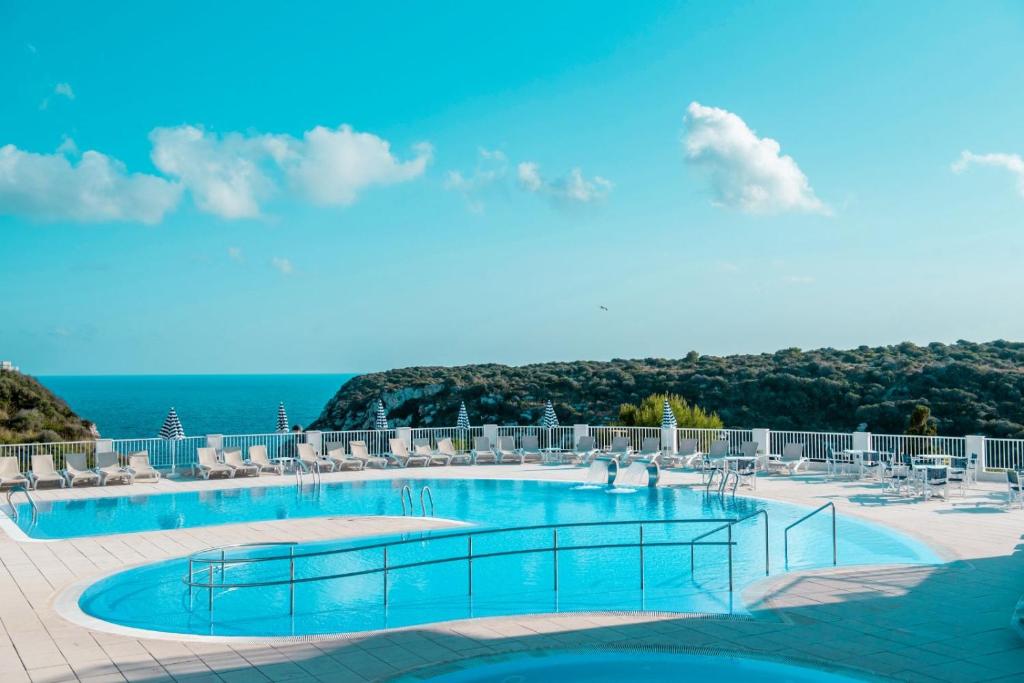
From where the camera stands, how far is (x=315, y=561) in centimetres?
1077

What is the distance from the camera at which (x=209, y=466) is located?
1842 cm

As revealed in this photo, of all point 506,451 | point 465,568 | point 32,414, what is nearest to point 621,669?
point 465,568

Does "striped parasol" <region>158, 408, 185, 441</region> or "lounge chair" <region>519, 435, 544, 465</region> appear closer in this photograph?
"striped parasol" <region>158, 408, 185, 441</region>

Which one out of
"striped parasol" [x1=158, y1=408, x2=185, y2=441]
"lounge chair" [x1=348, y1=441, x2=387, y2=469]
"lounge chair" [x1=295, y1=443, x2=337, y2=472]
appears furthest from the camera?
"lounge chair" [x1=348, y1=441, x2=387, y2=469]

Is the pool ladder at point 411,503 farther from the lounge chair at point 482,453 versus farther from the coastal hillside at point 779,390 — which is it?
the coastal hillside at point 779,390

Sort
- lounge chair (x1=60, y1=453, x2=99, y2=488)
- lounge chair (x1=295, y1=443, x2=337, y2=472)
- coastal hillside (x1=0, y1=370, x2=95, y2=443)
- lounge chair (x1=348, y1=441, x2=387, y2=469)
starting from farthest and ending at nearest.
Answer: coastal hillside (x1=0, y1=370, x2=95, y2=443) < lounge chair (x1=348, y1=441, x2=387, y2=469) < lounge chair (x1=295, y1=443, x2=337, y2=472) < lounge chair (x1=60, y1=453, x2=99, y2=488)

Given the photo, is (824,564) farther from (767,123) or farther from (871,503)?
(767,123)

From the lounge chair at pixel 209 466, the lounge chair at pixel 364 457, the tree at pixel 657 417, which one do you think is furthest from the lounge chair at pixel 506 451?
the lounge chair at pixel 209 466

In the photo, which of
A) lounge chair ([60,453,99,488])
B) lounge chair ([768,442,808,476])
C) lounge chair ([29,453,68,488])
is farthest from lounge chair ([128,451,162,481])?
lounge chair ([768,442,808,476])

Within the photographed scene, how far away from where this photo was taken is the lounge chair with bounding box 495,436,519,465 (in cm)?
2159

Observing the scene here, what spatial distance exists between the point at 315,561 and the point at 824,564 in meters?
6.54

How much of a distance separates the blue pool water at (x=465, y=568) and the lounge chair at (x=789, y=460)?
3.68 m

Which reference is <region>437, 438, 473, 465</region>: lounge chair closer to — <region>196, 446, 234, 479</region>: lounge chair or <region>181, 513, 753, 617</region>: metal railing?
<region>196, 446, 234, 479</region>: lounge chair

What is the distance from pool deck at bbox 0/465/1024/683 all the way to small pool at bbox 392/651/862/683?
0.55 ft
